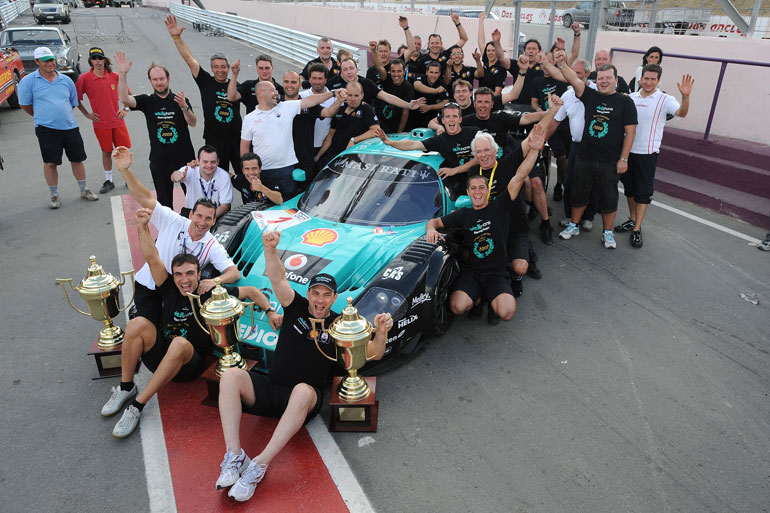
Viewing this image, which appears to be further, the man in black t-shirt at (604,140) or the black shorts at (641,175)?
the black shorts at (641,175)

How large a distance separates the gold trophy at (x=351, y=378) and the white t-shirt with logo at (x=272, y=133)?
9.71 feet

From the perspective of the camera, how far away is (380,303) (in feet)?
13.2

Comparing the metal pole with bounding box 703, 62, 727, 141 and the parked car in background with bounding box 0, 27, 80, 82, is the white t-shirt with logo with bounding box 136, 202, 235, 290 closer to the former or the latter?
the metal pole with bounding box 703, 62, 727, 141

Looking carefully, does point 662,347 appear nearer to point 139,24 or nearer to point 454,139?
point 454,139

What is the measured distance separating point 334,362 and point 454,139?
9.61 ft

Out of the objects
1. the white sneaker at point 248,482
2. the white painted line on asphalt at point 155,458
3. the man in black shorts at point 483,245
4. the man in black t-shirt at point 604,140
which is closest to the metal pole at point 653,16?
the man in black t-shirt at point 604,140

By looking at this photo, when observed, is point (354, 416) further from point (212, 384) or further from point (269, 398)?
point (212, 384)

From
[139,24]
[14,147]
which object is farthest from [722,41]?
[139,24]

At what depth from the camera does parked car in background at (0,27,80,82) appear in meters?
14.9

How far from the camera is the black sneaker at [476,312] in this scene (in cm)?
514

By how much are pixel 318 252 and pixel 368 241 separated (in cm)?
44

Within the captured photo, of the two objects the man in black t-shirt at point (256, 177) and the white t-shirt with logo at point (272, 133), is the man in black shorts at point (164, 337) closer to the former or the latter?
the man in black t-shirt at point (256, 177)

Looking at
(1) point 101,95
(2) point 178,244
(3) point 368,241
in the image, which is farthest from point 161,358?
(1) point 101,95

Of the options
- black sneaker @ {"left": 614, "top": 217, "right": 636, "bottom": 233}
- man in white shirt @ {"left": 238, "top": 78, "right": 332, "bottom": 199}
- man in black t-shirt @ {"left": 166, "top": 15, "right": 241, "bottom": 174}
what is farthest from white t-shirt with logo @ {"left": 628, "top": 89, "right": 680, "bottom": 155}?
man in black t-shirt @ {"left": 166, "top": 15, "right": 241, "bottom": 174}
